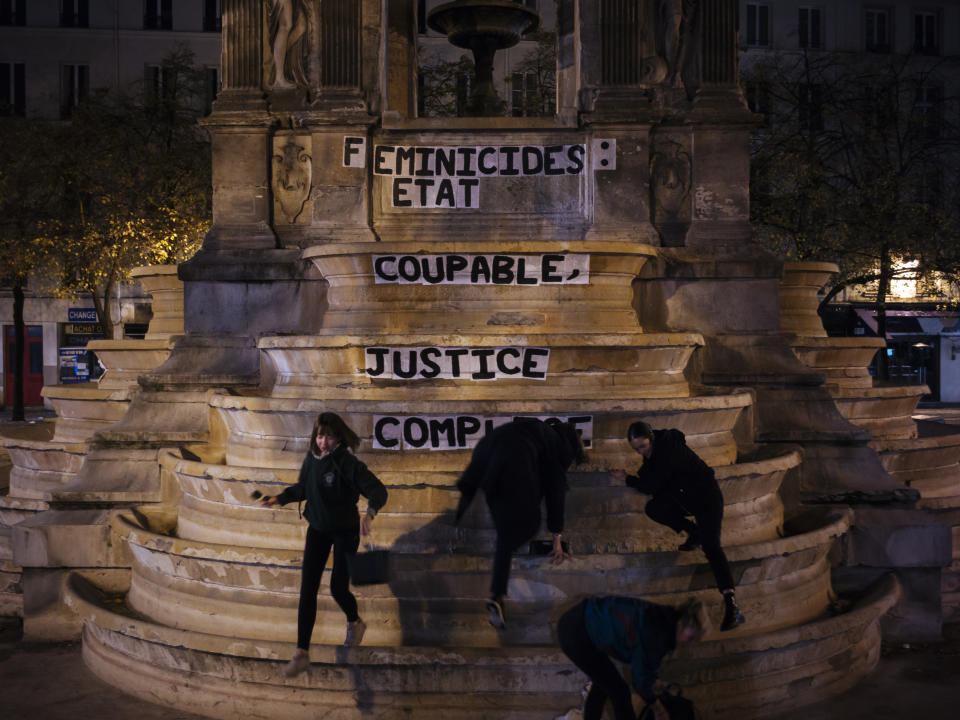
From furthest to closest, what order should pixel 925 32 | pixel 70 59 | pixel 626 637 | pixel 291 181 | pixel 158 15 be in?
pixel 925 32, pixel 158 15, pixel 70 59, pixel 291 181, pixel 626 637

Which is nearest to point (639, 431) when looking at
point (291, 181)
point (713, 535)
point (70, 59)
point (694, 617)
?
point (713, 535)

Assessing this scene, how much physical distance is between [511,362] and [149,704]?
3582 millimetres

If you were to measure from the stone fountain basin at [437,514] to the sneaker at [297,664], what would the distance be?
1078mm

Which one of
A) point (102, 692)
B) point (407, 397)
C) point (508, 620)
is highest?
point (407, 397)

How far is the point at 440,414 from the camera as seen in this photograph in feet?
25.6

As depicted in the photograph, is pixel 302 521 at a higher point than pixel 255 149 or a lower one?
lower

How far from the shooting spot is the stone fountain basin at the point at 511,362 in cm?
838

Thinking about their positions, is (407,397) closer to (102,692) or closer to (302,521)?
(302,521)

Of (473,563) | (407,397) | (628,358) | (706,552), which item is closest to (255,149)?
(407,397)

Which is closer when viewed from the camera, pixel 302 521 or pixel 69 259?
pixel 302 521

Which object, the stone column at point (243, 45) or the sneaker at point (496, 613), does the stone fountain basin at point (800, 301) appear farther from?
the sneaker at point (496, 613)

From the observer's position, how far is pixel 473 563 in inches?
267

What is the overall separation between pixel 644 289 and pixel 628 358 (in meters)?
1.70

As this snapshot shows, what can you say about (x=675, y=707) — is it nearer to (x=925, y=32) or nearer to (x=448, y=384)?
(x=448, y=384)
